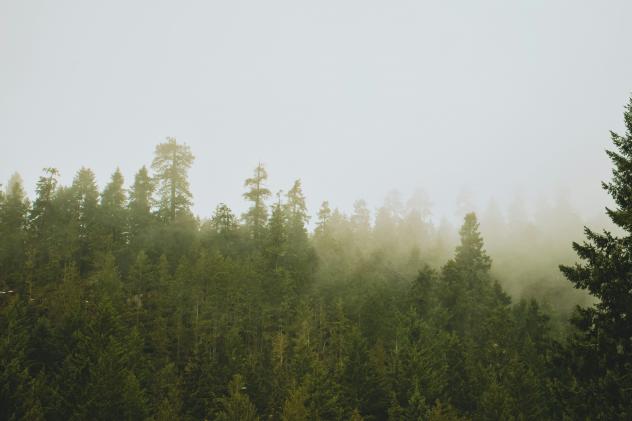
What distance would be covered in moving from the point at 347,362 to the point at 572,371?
21.8 metres

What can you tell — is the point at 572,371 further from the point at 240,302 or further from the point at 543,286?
the point at 543,286

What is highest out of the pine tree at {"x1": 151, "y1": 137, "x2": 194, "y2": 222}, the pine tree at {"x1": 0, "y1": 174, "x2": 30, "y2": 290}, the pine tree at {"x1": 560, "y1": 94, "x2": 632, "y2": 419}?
the pine tree at {"x1": 151, "y1": 137, "x2": 194, "y2": 222}

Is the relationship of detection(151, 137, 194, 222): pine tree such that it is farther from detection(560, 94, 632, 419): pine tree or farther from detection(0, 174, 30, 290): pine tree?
detection(560, 94, 632, 419): pine tree

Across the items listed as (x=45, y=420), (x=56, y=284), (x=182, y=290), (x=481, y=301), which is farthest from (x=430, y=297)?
(x=56, y=284)

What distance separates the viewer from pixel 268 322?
41.1 metres

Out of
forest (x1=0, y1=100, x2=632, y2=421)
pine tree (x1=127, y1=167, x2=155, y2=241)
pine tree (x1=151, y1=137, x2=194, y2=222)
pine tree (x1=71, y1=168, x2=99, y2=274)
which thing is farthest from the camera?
pine tree (x1=151, y1=137, x2=194, y2=222)

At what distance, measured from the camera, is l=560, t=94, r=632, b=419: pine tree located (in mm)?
12414

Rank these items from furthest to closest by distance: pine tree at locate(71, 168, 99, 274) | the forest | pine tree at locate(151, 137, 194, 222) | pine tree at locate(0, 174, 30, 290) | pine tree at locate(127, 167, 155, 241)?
pine tree at locate(151, 137, 194, 222) < pine tree at locate(127, 167, 155, 241) < pine tree at locate(71, 168, 99, 274) < pine tree at locate(0, 174, 30, 290) < the forest

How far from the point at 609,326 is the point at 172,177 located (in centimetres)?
5656

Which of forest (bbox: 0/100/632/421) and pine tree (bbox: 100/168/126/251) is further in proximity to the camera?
pine tree (bbox: 100/168/126/251)

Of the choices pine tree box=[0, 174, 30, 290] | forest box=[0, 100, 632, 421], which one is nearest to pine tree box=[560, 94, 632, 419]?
forest box=[0, 100, 632, 421]

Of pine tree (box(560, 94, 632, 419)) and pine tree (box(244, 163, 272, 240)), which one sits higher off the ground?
pine tree (box(244, 163, 272, 240))

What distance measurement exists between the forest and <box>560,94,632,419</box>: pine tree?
5 centimetres

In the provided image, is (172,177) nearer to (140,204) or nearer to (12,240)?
(140,204)
